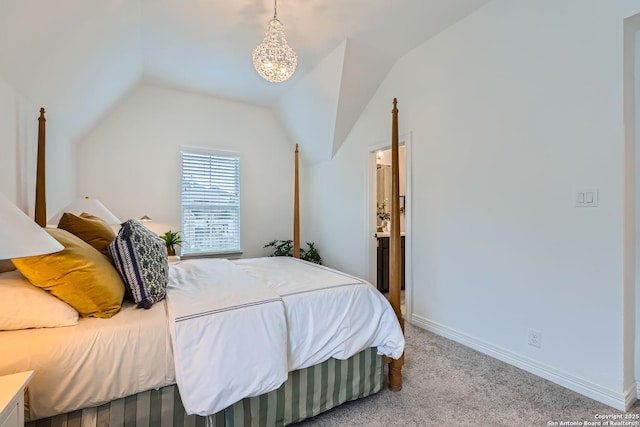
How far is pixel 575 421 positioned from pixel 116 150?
4856 millimetres

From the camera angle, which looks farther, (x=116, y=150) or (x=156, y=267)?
(x=116, y=150)

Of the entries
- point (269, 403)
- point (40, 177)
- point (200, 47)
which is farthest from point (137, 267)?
point (200, 47)

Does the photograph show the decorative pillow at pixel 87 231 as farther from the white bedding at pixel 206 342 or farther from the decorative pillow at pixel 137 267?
the white bedding at pixel 206 342

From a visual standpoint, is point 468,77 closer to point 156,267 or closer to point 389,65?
point 389,65

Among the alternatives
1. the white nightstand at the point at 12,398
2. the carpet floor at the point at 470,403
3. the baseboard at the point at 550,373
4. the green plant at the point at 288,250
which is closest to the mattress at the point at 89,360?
the white nightstand at the point at 12,398

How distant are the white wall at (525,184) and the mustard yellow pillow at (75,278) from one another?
2596 millimetres

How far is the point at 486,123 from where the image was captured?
8.17ft

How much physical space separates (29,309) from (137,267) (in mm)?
414

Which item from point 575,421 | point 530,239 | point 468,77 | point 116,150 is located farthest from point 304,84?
point 575,421

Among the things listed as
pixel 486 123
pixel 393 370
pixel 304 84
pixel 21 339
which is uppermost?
pixel 304 84

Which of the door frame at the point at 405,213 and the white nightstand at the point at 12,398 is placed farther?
the door frame at the point at 405,213

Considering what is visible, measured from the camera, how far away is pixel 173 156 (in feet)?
13.4

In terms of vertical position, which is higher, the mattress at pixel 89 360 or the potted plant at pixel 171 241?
the potted plant at pixel 171 241

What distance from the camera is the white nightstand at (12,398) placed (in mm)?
875
